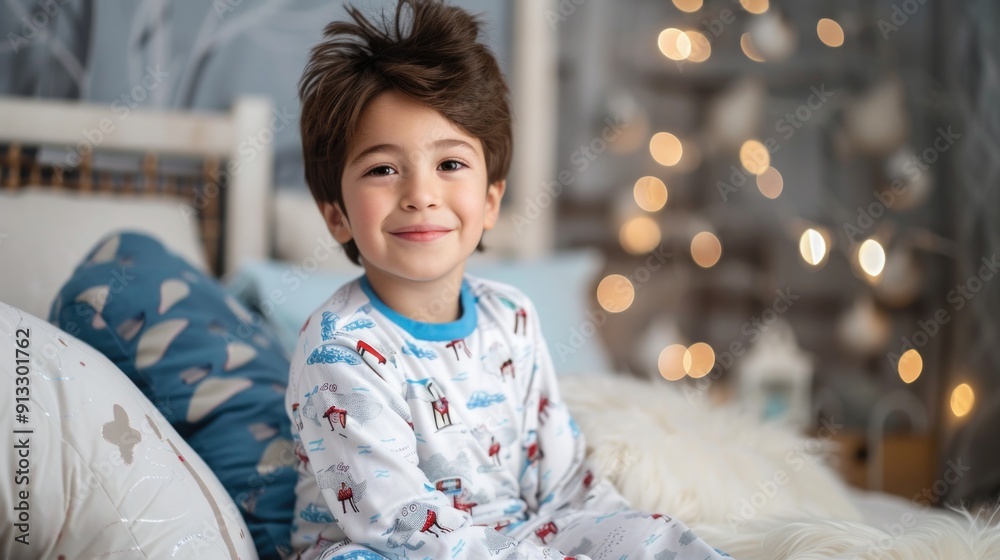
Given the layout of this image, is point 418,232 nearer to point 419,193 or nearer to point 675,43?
point 419,193

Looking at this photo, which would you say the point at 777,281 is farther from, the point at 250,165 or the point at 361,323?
the point at 361,323

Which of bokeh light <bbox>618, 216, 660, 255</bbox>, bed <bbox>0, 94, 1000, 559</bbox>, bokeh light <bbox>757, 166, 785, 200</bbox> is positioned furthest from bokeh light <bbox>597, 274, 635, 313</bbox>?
bed <bbox>0, 94, 1000, 559</bbox>

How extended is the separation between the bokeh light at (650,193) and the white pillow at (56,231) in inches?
54.1

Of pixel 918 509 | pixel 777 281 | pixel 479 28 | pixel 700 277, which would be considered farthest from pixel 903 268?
pixel 479 28

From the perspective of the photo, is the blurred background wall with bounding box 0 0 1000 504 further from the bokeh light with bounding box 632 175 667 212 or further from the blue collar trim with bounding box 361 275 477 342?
the blue collar trim with bounding box 361 275 477 342

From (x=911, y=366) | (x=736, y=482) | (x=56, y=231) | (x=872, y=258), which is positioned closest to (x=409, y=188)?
(x=736, y=482)

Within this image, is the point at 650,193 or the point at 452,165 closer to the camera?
the point at 452,165

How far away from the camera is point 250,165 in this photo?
1759 millimetres

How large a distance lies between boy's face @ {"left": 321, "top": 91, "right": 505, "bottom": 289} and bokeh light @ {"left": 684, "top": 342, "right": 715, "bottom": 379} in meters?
1.71

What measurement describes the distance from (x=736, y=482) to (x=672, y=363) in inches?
55.1

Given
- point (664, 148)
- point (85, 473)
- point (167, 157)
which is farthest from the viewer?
point (664, 148)

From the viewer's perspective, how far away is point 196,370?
106 centimetres

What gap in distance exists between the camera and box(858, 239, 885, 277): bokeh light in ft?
6.91

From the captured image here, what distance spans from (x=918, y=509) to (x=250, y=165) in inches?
55.0
